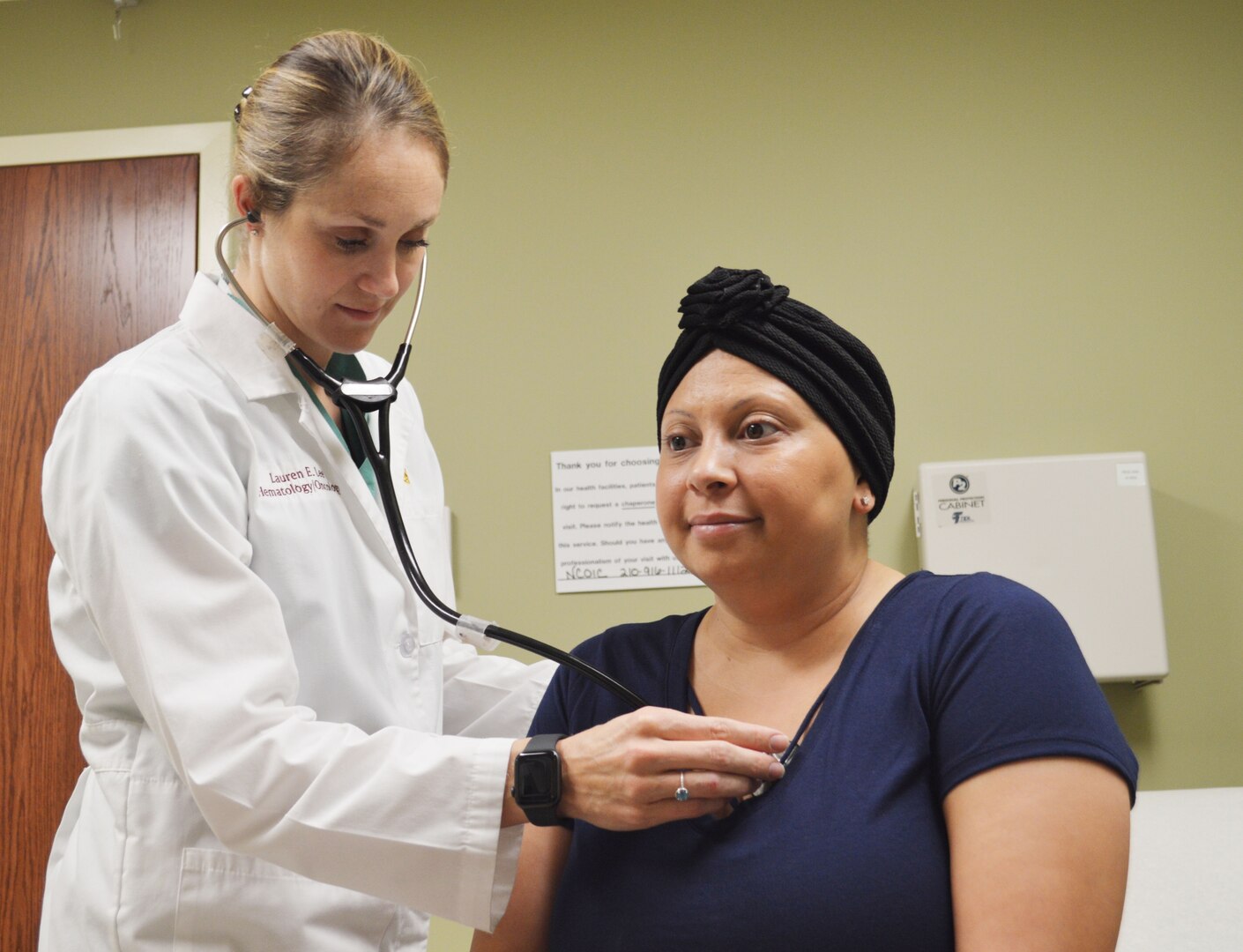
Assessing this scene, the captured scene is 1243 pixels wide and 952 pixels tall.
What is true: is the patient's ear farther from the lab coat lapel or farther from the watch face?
the lab coat lapel

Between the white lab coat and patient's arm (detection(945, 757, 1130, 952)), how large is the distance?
0.40 metres

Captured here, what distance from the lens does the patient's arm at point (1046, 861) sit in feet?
2.65

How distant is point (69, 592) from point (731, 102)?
1.64 m

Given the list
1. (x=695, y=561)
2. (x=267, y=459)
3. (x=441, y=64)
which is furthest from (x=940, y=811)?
(x=441, y=64)

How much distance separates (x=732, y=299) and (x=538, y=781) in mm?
481

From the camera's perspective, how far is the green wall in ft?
6.93

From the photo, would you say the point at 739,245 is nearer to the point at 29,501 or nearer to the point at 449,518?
the point at 449,518

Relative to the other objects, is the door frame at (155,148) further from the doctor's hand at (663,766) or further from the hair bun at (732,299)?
the doctor's hand at (663,766)

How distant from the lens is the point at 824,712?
3.19 feet

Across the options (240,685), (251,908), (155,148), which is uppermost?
(155,148)

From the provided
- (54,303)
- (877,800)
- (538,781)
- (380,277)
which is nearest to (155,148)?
(54,303)

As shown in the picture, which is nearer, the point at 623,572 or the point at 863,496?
the point at 863,496

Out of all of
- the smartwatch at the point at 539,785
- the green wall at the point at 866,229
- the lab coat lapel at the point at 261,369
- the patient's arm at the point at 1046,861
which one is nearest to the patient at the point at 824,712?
the patient's arm at the point at 1046,861

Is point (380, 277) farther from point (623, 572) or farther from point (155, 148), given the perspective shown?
point (155, 148)
